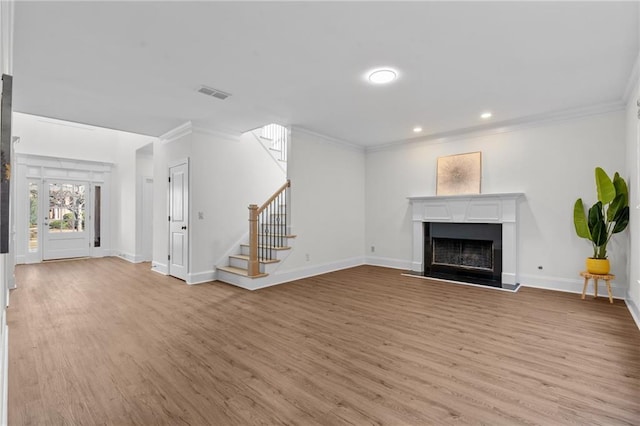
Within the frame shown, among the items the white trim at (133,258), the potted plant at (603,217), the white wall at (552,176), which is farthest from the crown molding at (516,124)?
the white trim at (133,258)

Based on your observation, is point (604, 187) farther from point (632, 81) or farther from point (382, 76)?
point (382, 76)

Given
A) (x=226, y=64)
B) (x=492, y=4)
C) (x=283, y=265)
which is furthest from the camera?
(x=283, y=265)

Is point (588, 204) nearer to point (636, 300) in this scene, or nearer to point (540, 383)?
point (636, 300)

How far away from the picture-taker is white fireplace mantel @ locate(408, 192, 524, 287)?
4918 mm

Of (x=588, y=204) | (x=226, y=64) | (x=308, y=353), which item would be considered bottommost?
(x=308, y=353)

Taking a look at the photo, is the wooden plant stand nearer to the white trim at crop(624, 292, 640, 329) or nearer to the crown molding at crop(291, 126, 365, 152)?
the white trim at crop(624, 292, 640, 329)

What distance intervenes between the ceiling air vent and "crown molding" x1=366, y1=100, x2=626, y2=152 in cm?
379

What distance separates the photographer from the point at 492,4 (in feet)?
7.28

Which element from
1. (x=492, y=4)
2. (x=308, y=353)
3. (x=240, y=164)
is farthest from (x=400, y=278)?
(x=492, y=4)

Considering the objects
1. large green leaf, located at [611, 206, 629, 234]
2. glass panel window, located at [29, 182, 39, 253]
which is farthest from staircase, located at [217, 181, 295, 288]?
glass panel window, located at [29, 182, 39, 253]

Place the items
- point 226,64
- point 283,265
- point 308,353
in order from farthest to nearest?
point 283,265
point 226,64
point 308,353

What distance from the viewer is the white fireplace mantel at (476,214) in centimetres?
492

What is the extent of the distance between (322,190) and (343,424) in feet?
15.1

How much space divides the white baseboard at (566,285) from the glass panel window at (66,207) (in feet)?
33.1
